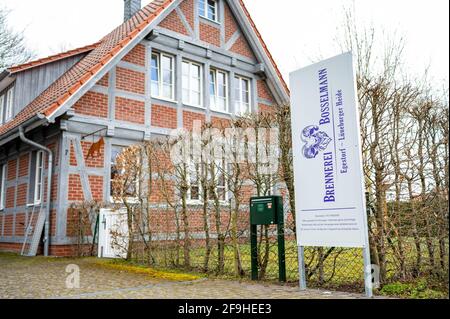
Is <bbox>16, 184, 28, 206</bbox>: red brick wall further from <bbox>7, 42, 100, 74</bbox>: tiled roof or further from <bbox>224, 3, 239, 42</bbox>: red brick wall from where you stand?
<bbox>224, 3, 239, 42</bbox>: red brick wall

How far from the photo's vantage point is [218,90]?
14820 millimetres

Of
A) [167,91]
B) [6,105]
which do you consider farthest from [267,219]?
[6,105]

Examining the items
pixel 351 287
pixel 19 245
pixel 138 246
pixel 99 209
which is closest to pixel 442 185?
pixel 351 287

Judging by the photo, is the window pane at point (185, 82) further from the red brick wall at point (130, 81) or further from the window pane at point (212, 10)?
the window pane at point (212, 10)

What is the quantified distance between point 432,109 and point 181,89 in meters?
9.23

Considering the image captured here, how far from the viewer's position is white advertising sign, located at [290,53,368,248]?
502 centimetres

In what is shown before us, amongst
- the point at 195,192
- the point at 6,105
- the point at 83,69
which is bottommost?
the point at 195,192

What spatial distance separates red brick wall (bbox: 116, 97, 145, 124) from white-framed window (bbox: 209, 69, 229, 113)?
8.88ft

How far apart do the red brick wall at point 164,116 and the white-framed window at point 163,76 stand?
14.9 inches

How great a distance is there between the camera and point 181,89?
44.7 ft

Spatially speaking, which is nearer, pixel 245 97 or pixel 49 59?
pixel 49 59

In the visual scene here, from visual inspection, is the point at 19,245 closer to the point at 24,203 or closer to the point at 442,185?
the point at 24,203

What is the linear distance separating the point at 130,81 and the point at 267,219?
25.2ft

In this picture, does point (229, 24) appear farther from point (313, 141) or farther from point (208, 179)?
point (313, 141)
